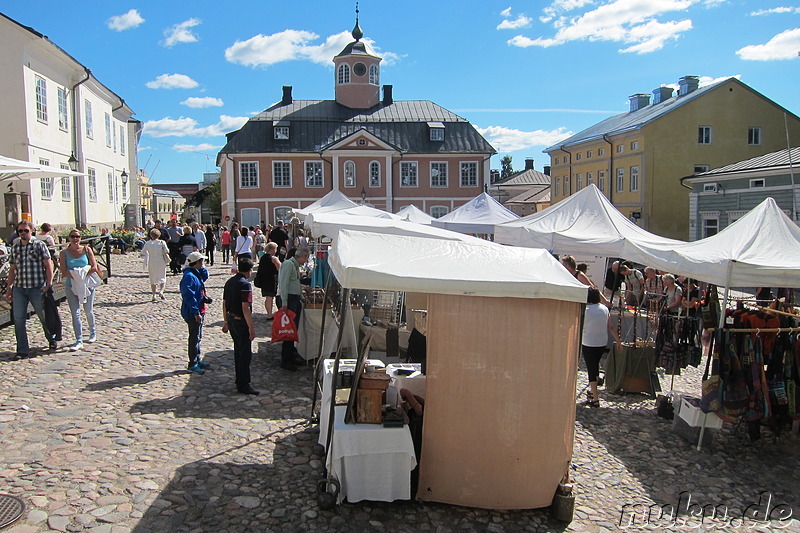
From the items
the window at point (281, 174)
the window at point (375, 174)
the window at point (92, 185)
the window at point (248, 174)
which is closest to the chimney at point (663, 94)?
the window at point (375, 174)

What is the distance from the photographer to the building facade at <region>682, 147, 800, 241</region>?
2041 cm

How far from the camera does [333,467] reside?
15.3 ft

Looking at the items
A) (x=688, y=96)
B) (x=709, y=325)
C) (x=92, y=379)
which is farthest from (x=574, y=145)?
(x=92, y=379)

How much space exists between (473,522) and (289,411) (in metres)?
2.89

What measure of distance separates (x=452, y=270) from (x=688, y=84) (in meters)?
41.8

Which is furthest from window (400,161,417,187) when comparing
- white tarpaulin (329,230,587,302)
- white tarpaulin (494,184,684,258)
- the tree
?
the tree

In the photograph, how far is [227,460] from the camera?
5.45m

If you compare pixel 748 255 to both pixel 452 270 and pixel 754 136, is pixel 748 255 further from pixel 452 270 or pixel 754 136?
pixel 754 136

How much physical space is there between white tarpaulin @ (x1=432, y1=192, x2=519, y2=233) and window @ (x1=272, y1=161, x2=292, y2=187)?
25216mm

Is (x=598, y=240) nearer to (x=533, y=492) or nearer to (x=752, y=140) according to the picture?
(x=533, y=492)

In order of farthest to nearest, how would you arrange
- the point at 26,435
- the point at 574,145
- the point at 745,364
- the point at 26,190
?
the point at 574,145 < the point at 26,190 < the point at 745,364 < the point at 26,435

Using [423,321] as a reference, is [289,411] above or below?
below

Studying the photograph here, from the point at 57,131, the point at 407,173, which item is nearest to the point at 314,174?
the point at 407,173

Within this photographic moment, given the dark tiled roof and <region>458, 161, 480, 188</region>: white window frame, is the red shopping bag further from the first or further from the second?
<region>458, 161, 480, 188</region>: white window frame
